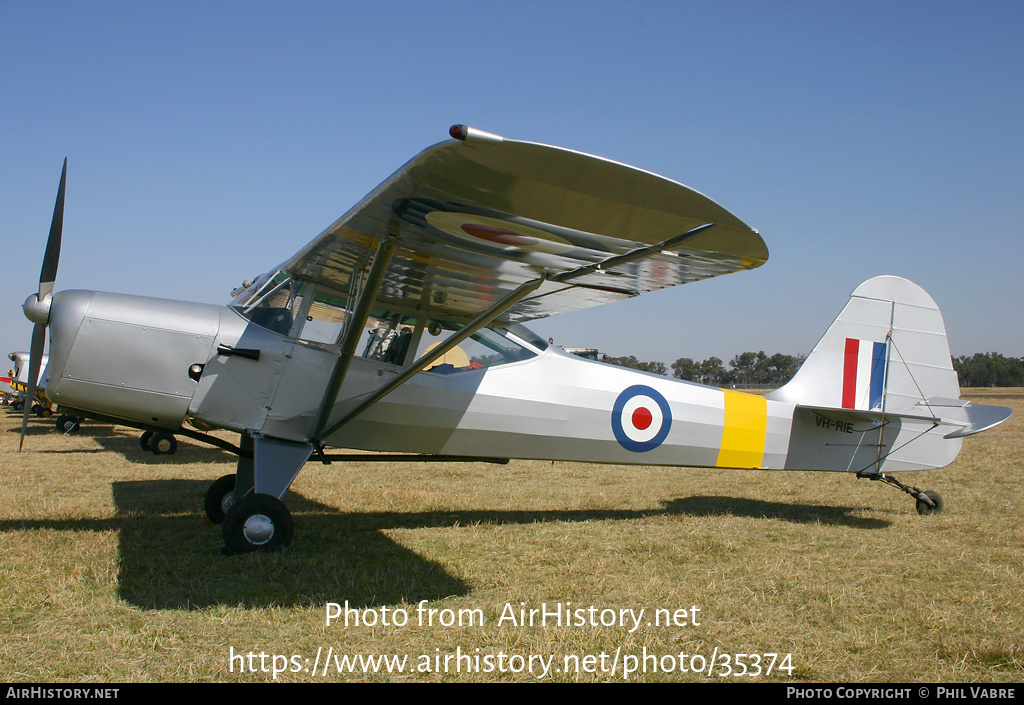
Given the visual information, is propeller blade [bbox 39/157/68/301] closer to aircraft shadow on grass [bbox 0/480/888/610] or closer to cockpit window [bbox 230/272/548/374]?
cockpit window [bbox 230/272/548/374]

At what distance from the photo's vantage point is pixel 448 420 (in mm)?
5551

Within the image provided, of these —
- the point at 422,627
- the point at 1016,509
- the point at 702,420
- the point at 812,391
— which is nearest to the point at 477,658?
the point at 422,627

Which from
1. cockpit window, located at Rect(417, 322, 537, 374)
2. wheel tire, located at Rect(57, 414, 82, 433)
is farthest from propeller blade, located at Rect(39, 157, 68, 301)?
wheel tire, located at Rect(57, 414, 82, 433)

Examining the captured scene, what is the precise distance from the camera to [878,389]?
666 centimetres

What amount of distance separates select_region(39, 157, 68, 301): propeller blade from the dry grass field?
180cm

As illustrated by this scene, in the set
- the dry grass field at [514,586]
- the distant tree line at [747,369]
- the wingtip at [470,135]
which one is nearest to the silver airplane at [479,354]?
the wingtip at [470,135]

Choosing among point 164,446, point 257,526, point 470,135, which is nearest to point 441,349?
point 257,526

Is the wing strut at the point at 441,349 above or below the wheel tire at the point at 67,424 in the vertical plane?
above

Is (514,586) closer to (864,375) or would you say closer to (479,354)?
(479,354)

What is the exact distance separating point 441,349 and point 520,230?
132cm

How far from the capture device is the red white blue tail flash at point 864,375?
21.9ft

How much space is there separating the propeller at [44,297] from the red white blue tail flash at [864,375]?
6.86 meters

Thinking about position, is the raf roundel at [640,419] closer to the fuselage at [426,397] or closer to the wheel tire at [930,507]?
the fuselage at [426,397]

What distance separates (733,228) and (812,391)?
4.32 metres
